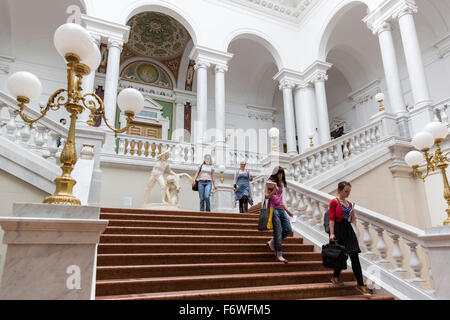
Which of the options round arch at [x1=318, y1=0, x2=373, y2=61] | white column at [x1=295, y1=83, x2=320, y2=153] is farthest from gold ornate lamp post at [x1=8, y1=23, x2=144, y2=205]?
round arch at [x1=318, y1=0, x2=373, y2=61]

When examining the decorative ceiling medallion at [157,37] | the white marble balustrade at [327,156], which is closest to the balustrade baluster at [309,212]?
the white marble balustrade at [327,156]

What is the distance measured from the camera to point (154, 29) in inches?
605

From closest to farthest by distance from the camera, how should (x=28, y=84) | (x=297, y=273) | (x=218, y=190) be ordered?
(x=28, y=84) → (x=297, y=273) → (x=218, y=190)

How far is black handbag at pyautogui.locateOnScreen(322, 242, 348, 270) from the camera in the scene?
3623mm

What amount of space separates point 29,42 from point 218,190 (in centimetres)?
1119

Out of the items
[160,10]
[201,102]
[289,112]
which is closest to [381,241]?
[201,102]

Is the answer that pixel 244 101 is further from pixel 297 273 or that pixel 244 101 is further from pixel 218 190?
pixel 297 273

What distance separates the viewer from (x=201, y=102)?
1198 centimetres

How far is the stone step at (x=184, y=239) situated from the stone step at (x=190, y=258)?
53cm

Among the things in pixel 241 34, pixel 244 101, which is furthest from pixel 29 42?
pixel 244 101

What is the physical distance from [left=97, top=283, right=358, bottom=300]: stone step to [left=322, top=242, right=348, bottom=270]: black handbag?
10.7 inches

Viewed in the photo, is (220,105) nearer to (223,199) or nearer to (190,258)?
(223,199)

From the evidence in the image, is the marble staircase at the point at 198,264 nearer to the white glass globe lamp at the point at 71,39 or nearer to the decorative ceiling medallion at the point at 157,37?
the white glass globe lamp at the point at 71,39

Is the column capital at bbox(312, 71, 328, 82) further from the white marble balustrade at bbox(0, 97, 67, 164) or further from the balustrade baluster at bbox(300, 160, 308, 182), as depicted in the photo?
the white marble balustrade at bbox(0, 97, 67, 164)
